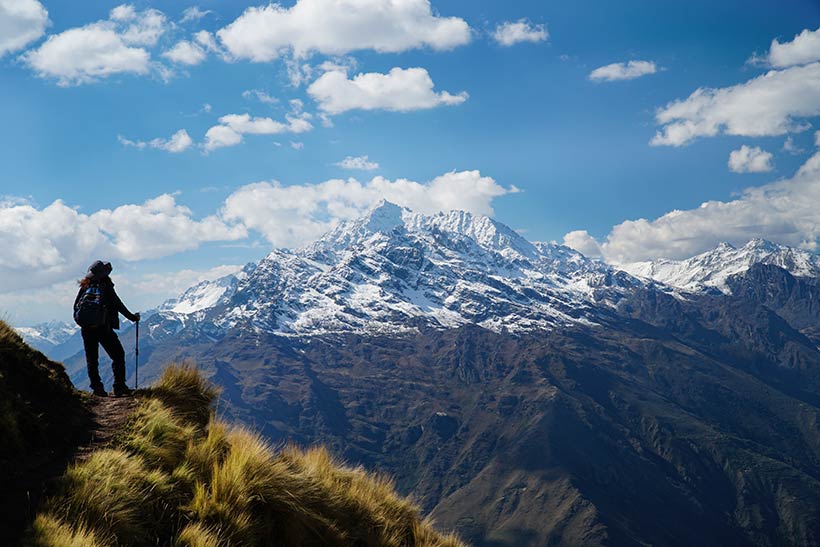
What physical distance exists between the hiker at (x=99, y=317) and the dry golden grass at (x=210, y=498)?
297cm

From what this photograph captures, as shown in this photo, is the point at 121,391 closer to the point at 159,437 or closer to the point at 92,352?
the point at 92,352

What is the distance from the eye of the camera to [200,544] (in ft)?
27.5

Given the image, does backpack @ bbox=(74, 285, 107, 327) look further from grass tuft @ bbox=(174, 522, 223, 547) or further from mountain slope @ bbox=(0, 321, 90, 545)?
grass tuft @ bbox=(174, 522, 223, 547)

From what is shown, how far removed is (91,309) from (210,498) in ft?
27.8

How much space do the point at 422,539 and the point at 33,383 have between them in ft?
29.0

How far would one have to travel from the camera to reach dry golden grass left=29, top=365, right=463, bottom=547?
846cm

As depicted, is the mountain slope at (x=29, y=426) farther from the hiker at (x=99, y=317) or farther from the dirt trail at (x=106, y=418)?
the hiker at (x=99, y=317)

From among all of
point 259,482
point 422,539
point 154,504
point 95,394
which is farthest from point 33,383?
point 422,539

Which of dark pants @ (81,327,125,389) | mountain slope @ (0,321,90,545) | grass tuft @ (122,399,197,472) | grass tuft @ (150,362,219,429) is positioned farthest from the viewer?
dark pants @ (81,327,125,389)

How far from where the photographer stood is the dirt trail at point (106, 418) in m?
11.0

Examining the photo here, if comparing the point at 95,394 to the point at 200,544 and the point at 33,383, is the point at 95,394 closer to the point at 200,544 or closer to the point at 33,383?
the point at 33,383

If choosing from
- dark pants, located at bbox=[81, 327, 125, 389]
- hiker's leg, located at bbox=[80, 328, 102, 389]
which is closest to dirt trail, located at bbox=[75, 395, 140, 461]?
dark pants, located at bbox=[81, 327, 125, 389]

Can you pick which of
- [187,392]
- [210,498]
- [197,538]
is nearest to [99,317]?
[187,392]

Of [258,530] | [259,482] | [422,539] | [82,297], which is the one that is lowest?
[422,539]
